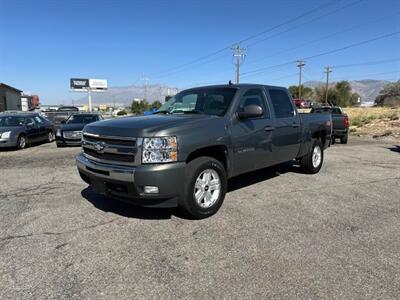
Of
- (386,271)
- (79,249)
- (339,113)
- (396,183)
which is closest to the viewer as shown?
(386,271)

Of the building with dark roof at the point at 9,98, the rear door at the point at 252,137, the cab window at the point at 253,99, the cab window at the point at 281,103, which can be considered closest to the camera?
the rear door at the point at 252,137

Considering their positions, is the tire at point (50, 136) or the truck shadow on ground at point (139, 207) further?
the tire at point (50, 136)

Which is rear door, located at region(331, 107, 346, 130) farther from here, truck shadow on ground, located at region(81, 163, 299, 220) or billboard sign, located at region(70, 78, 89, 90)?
billboard sign, located at region(70, 78, 89, 90)

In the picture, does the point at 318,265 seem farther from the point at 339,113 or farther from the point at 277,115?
the point at 339,113

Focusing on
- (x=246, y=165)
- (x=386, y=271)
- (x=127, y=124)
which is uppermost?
(x=127, y=124)

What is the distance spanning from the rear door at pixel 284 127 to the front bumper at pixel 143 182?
2429mm

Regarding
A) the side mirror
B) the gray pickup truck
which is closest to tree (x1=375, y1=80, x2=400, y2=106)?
the gray pickup truck

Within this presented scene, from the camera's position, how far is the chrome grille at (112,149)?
4.37 m

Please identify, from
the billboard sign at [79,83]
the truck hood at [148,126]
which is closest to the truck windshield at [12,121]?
the truck hood at [148,126]

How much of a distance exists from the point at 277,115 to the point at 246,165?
136 cm

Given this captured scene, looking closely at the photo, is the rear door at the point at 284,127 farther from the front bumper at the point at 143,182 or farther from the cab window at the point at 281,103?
the front bumper at the point at 143,182

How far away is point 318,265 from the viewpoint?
3.52 meters

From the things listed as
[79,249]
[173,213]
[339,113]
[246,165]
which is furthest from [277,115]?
[339,113]

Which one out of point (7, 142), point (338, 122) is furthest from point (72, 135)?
point (338, 122)
